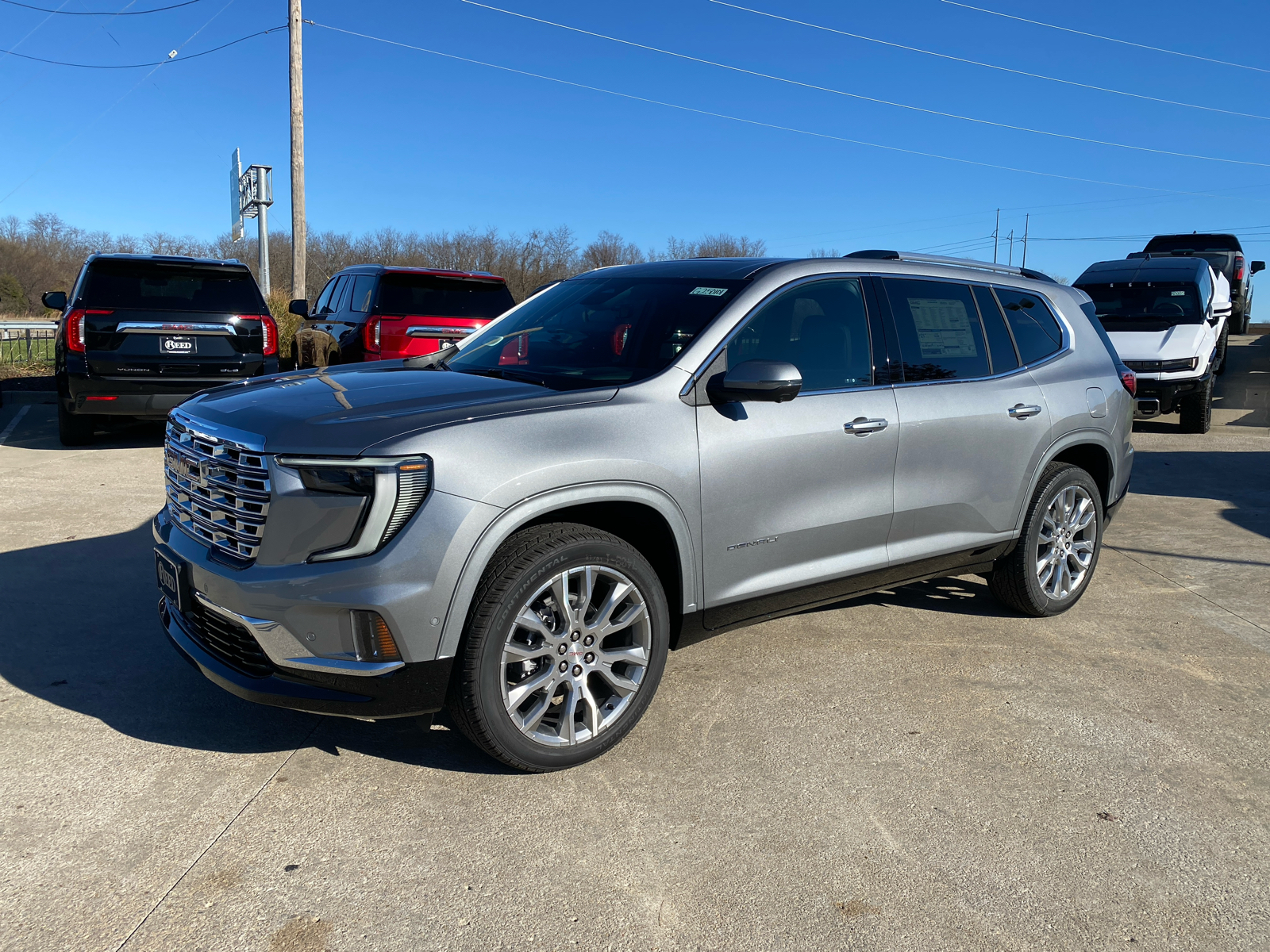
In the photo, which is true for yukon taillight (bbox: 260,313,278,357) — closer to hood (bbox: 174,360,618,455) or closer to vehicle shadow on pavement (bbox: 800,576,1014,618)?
hood (bbox: 174,360,618,455)

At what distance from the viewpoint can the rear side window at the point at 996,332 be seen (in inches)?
200

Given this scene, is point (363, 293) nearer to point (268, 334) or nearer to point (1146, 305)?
point (268, 334)

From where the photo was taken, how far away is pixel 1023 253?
4759 centimetres

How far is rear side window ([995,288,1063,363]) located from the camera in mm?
5266

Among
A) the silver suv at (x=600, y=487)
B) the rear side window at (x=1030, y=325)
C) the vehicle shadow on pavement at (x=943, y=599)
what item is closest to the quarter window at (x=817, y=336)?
the silver suv at (x=600, y=487)

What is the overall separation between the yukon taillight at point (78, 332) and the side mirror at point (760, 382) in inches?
306

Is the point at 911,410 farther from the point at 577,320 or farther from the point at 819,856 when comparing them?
the point at 819,856

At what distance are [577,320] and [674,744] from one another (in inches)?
75.9

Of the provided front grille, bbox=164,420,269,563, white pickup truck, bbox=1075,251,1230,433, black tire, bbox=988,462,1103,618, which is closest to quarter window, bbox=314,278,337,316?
front grille, bbox=164,420,269,563

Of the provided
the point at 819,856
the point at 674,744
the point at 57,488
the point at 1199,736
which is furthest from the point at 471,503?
the point at 57,488

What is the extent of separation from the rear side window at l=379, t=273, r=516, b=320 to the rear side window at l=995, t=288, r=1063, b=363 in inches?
244

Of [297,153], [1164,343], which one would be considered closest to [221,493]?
[1164,343]

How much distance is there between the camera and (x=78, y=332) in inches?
366

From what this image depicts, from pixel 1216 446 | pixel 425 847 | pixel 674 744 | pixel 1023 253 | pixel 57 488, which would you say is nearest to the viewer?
pixel 425 847
